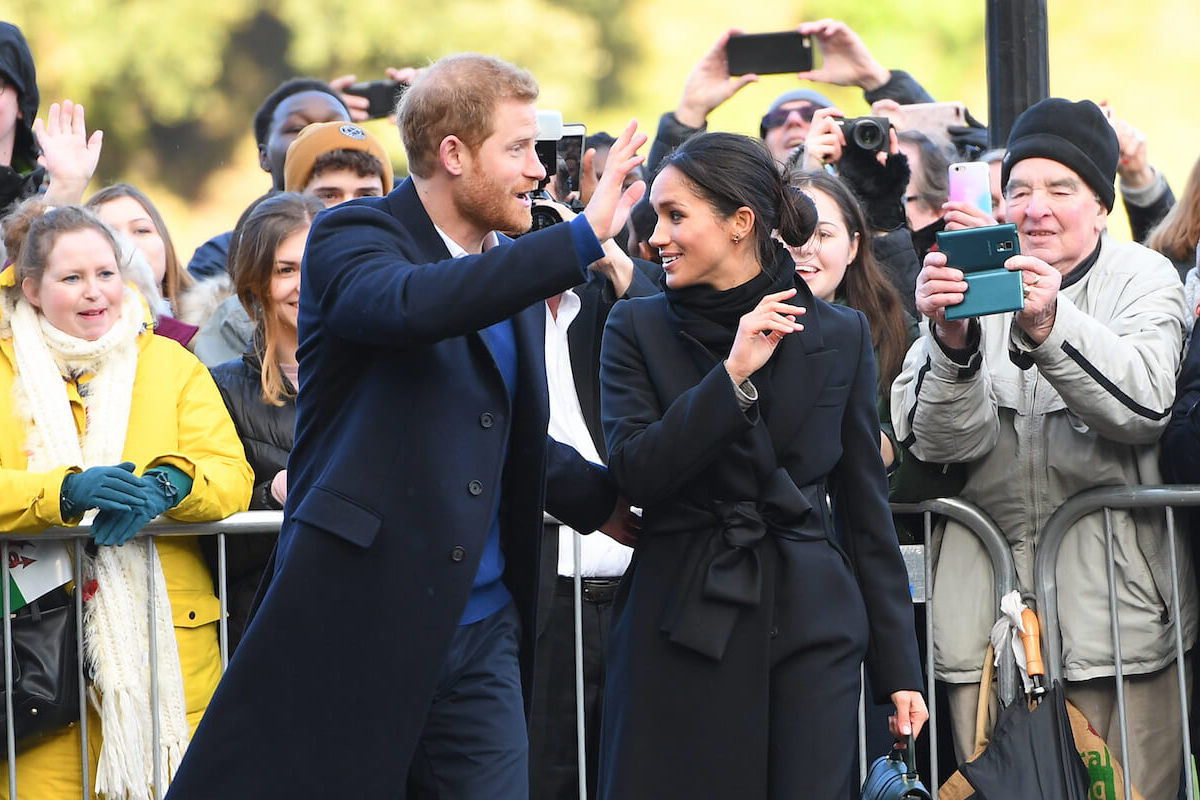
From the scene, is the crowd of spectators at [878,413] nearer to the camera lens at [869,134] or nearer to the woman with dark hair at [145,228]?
the camera lens at [869,134]

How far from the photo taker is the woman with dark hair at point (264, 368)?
498 cm

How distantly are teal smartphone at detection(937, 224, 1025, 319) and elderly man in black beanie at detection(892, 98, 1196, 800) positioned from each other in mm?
222

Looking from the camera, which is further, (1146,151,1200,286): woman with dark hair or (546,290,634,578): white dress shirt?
(1146,151,1200,286): woman with dark hair

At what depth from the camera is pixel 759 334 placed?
12.1 ft

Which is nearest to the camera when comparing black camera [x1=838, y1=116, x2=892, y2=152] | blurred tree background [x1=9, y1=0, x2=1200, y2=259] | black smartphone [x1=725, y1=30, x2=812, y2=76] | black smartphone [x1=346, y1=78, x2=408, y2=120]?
black camera [x1=838, y1=116, x2=892, y2=152]

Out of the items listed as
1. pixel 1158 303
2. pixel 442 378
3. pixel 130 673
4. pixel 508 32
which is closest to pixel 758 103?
pixel 508 32

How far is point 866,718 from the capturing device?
510cm

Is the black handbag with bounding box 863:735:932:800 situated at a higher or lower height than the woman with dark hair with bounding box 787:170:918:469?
lower

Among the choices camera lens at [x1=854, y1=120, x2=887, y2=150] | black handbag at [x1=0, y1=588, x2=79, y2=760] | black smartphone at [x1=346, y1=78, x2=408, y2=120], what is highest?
black smartphone at [x1=346, y1=78, x2=408, y2=120]

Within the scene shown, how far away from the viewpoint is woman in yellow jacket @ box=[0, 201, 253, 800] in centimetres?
466

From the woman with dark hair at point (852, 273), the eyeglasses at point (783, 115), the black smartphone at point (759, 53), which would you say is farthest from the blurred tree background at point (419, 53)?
the woman with dark hair at point (852, 273)

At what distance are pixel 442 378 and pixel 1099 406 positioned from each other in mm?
2051

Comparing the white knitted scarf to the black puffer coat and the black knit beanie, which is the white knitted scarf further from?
the black knit beanie

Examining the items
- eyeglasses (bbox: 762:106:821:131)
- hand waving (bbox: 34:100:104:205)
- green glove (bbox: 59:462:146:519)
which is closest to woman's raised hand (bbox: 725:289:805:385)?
green glove (bbox: 59:462:146:519)
